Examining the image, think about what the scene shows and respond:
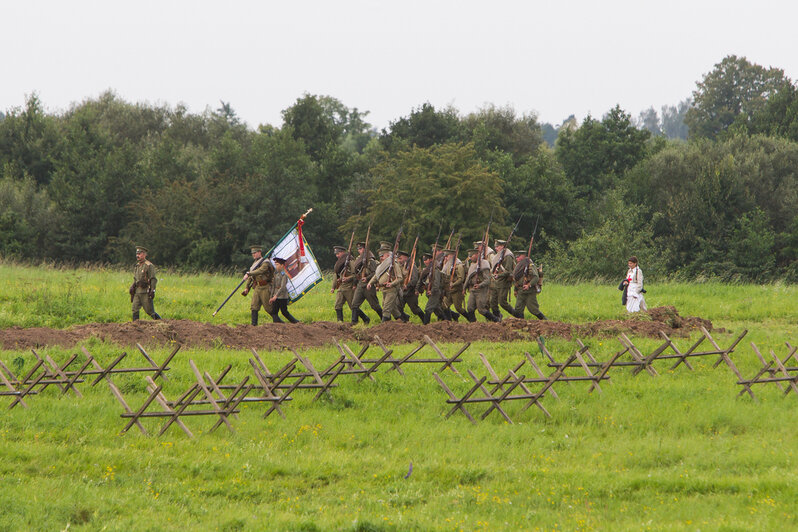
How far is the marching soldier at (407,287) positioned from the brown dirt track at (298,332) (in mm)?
2083

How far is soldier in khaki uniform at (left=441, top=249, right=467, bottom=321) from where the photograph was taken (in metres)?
22.1

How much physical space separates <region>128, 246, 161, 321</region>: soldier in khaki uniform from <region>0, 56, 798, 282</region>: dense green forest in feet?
75.7

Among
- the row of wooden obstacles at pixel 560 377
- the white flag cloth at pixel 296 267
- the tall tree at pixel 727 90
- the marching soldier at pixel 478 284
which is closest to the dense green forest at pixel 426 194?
the tall tree at pixel 727 90

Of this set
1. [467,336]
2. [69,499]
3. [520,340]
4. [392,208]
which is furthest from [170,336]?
[392,208]

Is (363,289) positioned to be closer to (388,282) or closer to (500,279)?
(388,282)

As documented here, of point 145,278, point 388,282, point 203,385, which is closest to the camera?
point 203,385

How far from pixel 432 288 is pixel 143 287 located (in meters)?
7.03

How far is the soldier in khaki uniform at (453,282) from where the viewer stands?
22.1 meters

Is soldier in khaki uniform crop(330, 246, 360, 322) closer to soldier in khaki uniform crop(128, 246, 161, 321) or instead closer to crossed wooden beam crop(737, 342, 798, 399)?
soldier in khaki uniform crop(128, 246, 161, 321)

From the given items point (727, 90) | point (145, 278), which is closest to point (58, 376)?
point (145, 278)

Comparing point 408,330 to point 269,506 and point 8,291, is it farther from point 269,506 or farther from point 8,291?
point 8,291

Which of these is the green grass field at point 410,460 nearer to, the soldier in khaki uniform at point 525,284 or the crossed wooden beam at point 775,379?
the crossed wooden beam at point 775,379

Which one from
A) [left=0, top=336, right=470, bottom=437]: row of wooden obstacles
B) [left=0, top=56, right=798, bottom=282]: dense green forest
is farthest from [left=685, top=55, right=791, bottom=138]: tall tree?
[left=0, top=336, right=470, bottom=437]: row of wooden obstacles

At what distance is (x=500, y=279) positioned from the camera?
22.0 m
